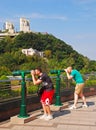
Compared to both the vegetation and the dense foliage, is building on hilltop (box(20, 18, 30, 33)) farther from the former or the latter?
the dense foliage

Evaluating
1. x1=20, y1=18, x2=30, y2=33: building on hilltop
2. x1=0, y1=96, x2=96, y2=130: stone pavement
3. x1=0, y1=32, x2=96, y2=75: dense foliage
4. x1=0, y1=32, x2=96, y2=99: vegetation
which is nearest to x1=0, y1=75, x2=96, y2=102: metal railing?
x1=0, y1=96, x2=96, y2=130: stone pavement

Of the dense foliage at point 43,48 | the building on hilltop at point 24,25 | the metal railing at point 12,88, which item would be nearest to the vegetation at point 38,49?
the dense foliage at point 43,48

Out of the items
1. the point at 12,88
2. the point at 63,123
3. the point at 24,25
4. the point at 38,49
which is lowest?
the point at 63,123

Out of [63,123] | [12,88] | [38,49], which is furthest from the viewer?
[38,49]

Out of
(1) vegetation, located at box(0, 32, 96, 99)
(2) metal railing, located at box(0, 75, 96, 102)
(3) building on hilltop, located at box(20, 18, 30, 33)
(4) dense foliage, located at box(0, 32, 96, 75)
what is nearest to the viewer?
(2) metal railing, located at box(0, 75, 96, 102)

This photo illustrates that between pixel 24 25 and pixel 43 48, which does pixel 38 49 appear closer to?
pixel 43 48

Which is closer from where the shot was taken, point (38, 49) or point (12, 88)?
point (12, 88)

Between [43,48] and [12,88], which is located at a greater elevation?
[43,48]

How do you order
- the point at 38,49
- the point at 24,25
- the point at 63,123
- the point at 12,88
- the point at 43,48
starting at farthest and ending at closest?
the point at 24,25, the point at 43,48, the point at 38,49, the point at 12,88, the point at 63,123

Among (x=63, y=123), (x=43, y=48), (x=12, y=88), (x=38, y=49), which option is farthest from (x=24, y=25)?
(x=63, y=123)

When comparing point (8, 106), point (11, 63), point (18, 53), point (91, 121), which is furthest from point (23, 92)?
point (18, 53)

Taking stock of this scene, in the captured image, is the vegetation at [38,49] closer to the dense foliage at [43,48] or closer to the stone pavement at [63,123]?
the dense foliage at [43,48]

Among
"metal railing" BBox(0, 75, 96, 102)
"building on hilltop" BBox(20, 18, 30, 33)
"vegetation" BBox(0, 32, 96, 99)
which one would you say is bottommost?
"metal railing" BBox(0, 75, 96, 102)

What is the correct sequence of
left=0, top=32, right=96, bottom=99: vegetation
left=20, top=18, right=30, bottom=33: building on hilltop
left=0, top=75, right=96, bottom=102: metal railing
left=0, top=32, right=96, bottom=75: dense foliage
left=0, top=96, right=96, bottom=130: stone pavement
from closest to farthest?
1. left=0, top=96, right=96, bottom=130: stone pavement
2. left=0, top=75, right=96, bottom=102: metal railing
3. left=0, top=32, right=96, bottom=99: vegetation
4. left=0, top=32, right=96, bottom=75: dense foliage
5. left=20, top=18, right=30, bottom=33: building on hilltop
